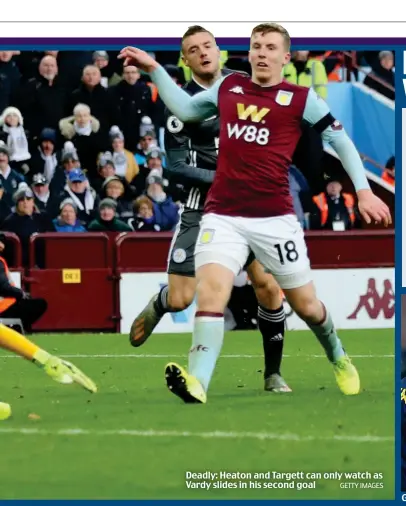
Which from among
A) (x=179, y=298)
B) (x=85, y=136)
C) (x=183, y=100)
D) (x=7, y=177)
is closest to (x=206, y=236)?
(x=183, y=100)

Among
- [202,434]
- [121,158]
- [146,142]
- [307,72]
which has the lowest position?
[202,434]

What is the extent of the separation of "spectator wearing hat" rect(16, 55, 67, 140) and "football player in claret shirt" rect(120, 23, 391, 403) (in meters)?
3.08

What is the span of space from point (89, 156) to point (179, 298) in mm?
2487

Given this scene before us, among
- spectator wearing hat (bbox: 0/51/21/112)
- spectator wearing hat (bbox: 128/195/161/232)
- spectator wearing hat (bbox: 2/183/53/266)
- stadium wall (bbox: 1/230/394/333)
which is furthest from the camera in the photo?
stadium wall (bbox: 1/230/394/333)

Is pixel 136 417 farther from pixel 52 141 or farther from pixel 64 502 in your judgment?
pixel 52 141

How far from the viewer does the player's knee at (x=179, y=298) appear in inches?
334

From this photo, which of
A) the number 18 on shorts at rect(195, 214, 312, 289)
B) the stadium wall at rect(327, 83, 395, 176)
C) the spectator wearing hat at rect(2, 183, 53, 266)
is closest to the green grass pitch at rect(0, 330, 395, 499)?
the number 18 on shorts at rect(195, 214, 312, 289)

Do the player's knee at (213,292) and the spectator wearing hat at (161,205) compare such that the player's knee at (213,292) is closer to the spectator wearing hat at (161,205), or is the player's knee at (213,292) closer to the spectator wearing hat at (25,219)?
the spectator wearing hat at (161,205)

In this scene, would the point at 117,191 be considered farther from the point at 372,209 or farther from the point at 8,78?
the point at 372,209

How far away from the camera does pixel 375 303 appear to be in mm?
11734

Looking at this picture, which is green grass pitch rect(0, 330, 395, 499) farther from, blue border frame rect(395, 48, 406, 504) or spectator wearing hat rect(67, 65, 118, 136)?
spectator wearing hat rect(67, 65, 118, 136)

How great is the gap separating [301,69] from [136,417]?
7.80ft

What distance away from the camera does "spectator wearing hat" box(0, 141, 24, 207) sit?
10.3 m

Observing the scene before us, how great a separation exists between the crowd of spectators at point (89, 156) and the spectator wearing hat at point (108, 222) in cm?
2
